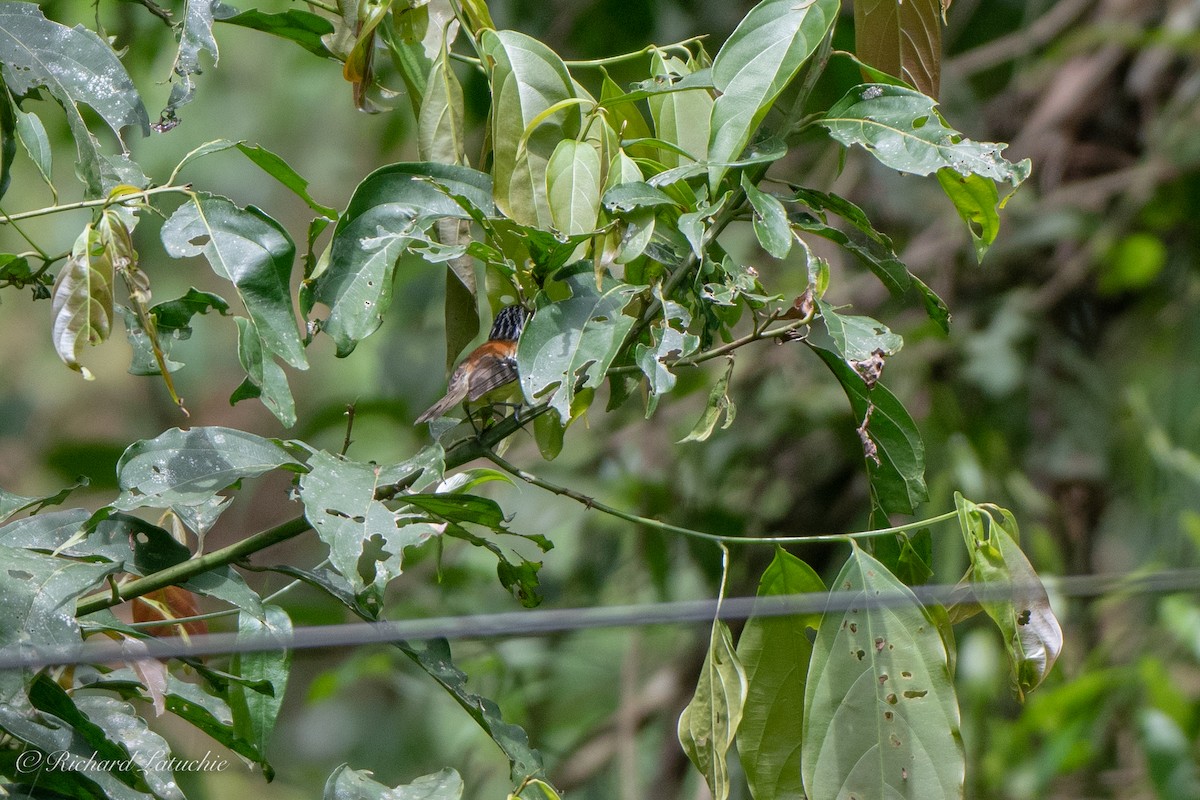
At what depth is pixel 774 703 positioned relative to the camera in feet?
1.78

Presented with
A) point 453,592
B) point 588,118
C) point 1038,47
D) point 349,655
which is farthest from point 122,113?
point 1038,47

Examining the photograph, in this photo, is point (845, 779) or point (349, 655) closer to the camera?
point (845, 779)

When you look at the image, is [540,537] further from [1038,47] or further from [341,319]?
[1038,47]

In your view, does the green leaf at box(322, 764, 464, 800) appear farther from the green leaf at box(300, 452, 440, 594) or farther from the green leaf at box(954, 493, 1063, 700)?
the green leaf at box(954, 493, 1063, 700)

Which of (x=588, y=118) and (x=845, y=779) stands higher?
(x=588, y=118)

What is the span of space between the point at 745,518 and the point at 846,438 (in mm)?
212

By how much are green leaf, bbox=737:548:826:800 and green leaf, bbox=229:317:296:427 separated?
25 centimetres

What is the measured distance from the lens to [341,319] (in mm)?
517

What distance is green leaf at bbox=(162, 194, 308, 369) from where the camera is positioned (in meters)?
0.52

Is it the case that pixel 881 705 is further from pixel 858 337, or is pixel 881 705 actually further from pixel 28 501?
pixel 28 501

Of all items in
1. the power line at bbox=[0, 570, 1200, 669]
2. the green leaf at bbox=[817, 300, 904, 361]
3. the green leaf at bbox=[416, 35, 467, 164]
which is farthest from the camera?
the green leaf at bbox=[416, 35, 467, 164]

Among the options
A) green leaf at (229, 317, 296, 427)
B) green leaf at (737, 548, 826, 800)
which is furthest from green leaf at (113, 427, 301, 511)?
green leaf at (737, 548, 826, 800)

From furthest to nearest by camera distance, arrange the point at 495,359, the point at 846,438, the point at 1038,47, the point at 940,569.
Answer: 1. the point at 1038,47
2. the point at 846,438
3. the point at 940,569
4. the point at 495,359

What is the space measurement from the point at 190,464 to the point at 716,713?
0.28 m
